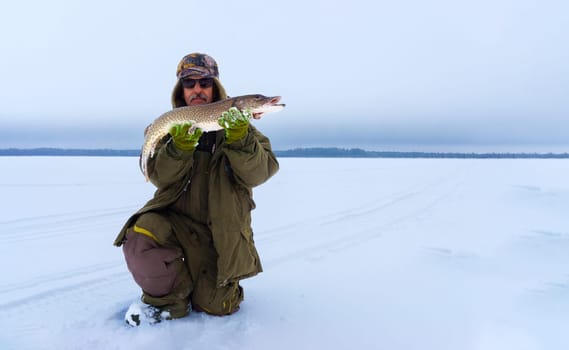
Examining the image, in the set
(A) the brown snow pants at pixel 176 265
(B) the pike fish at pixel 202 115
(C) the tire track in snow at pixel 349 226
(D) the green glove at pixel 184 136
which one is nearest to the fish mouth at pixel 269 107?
(B) the pike fish at pixel 202 115

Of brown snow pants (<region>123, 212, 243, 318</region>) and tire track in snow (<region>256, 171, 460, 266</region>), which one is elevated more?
brown snow pants (<region>123, 212, 243, 318</region>)

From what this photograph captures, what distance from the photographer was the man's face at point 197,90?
2.98 m

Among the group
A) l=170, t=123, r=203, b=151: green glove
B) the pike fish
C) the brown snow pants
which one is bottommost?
the brown snow pants

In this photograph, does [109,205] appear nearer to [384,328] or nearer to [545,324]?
[384,328]

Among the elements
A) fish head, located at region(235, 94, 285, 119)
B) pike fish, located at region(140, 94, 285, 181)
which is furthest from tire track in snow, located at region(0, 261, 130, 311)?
fish head, located at region(235, 94, 285, 119)

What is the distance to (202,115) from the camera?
2.69 m

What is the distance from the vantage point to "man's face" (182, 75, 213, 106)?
2.98 metres

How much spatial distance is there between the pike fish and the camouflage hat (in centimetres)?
31

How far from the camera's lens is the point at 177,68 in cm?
294

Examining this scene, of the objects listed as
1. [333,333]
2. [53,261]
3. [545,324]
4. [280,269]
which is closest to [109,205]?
[53,261]

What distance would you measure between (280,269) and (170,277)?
158 cm

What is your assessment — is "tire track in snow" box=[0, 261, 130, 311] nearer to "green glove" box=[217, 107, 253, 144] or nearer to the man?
the man

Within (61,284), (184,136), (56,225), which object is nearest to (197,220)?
(184,136)

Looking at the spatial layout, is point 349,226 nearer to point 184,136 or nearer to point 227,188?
point 227,188
